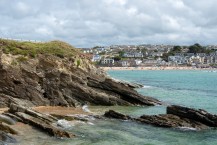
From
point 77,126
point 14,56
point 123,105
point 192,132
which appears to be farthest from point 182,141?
point 14,56

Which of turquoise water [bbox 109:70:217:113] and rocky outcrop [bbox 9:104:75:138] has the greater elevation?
rocky outcrop [bbox 9:104:75:138]

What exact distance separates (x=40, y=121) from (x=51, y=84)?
52.9 feet

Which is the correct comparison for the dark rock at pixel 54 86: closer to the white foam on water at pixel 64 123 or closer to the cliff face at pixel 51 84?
the cliff face at pixel 51 84

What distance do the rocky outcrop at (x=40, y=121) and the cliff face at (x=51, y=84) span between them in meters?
9.06

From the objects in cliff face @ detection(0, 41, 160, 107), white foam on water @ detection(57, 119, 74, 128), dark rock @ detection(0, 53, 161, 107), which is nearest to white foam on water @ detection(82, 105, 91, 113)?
dark rock @ detection(0, 53, 161, 107)

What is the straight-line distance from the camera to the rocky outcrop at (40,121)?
29.0 m

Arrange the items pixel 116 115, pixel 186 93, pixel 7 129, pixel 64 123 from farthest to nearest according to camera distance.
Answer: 1. pixel 186 93
2. pixel 116 115
3. pixel 64 123
4. pixel 7 129

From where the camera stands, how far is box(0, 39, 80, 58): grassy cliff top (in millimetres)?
50156

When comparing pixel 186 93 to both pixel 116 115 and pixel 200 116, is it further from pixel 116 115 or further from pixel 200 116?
pixel 200 116

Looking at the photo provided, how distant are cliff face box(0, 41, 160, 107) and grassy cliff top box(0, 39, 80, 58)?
172 mm

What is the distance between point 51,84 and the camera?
47594 millimetres

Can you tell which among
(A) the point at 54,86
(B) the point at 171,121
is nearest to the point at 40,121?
(B) the point at 171,121

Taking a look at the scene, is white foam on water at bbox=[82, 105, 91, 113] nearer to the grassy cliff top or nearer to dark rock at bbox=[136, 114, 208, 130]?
dark rock at bbox=[136, 114, 208, 130]

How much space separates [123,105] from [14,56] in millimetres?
14801
